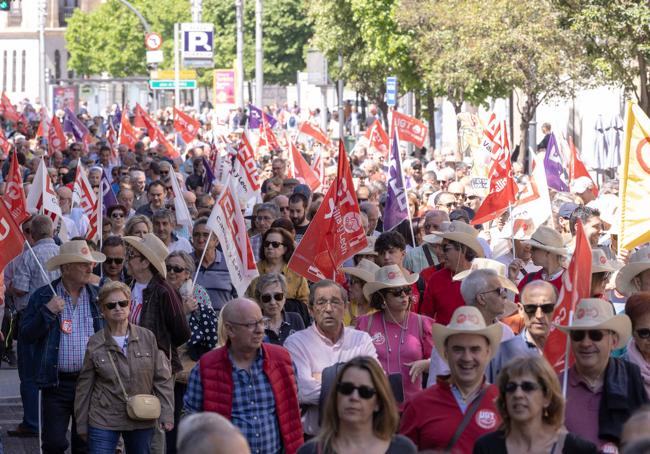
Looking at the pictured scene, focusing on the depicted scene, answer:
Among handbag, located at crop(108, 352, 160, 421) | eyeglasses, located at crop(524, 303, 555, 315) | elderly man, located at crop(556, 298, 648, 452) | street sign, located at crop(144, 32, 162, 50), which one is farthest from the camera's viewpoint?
street sign, located at crop(144, 32, 162, 50)

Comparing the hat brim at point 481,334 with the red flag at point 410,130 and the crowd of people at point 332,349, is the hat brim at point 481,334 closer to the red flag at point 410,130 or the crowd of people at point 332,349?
the crowd of people at point 332,349

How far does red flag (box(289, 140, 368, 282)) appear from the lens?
37.1ft

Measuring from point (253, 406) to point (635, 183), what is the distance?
515 centimetres

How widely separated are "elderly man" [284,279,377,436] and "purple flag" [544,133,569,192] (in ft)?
37.3

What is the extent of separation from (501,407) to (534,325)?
2072mm

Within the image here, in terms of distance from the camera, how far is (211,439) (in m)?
4.56

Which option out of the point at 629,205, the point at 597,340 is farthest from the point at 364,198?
the point at 597,340

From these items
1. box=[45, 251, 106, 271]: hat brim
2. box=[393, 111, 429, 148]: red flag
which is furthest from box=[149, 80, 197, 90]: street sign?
box=[45, 251, 106, 271]: hat brim

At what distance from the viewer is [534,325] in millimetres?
8359

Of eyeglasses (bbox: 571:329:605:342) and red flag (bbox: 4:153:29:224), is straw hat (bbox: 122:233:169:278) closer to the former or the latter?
eyeglasses (bbox: 571:329:605:342)

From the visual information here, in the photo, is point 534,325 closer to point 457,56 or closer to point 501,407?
point 501,407

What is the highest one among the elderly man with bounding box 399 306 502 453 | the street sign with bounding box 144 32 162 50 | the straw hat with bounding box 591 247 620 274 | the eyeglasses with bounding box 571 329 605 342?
the street sign with bounding box 144 32 162 50

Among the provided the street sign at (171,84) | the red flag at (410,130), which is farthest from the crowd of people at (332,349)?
the street sign at (171,84)

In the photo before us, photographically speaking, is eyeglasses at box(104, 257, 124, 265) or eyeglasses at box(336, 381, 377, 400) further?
eyeglasses at box(104, 257, 124, 265)
